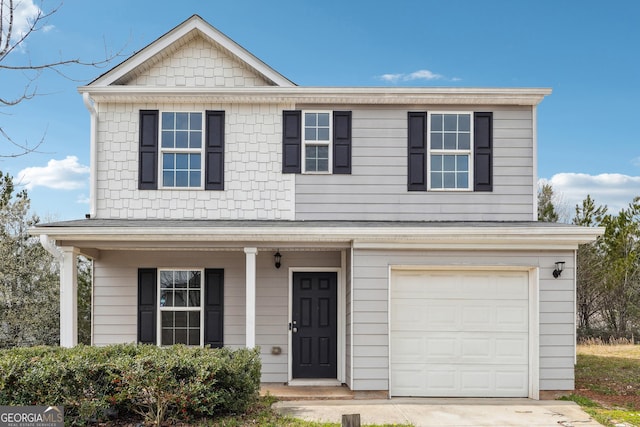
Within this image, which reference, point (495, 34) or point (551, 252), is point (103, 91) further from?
point (495, 34)

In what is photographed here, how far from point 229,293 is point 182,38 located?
4793 mm

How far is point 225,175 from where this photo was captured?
10.1m

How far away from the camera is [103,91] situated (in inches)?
390

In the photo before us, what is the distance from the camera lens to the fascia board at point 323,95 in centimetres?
994

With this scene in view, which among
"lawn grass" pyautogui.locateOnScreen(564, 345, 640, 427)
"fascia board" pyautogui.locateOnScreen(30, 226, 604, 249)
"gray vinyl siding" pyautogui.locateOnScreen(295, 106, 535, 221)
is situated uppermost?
"gray vinyl siding" pyautogui.locateOnScreen(295, 106, 535, 221)

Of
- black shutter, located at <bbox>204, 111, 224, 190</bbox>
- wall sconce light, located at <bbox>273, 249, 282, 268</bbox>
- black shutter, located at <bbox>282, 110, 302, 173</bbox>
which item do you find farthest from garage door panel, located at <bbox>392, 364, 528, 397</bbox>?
black shutter, located at <bbox>204, 111, 224, 190</bbox>

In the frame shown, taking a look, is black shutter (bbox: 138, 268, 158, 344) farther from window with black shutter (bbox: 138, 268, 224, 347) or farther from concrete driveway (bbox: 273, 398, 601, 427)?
concrete driveway (bbox: 273, 398, 601, 427)

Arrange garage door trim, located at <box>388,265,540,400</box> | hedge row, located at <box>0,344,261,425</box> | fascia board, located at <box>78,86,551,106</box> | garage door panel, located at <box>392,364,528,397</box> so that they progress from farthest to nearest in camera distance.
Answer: fascia board, located at <box>78,86,551,106</box>, garage door panel, located at <box>392,364,528,397</box>, garage door trim, located at <box>388,265,540,400</box>, hedge row, located at <box>0,344,261,425</box>

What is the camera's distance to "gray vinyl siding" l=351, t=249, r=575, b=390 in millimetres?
8758

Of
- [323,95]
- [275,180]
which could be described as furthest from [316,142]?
[275,180]

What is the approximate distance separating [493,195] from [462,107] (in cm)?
170

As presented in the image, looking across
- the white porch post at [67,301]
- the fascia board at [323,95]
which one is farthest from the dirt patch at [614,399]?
the white porch post at [67,301]

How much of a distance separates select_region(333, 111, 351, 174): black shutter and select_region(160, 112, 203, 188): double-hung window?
2436 mm

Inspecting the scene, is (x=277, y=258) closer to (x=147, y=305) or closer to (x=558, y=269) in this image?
(x=147, y=305)
